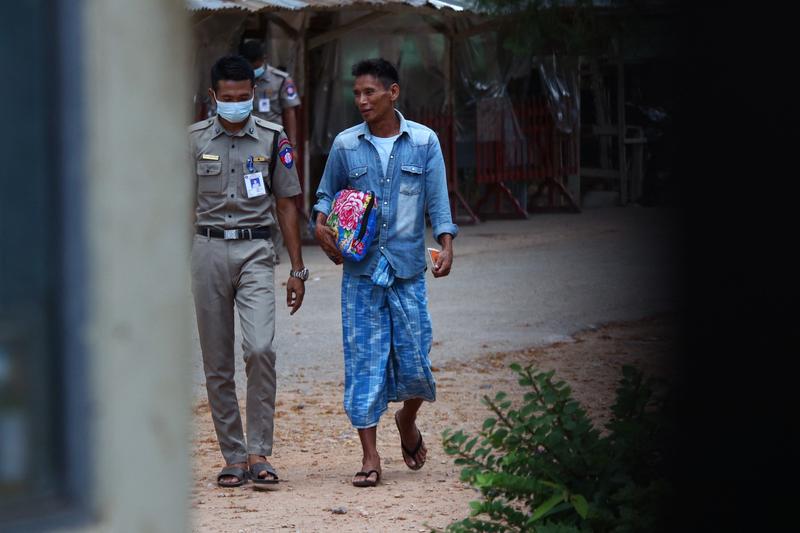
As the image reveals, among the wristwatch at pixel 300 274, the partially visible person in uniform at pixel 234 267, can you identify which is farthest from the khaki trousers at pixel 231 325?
the wristwatch at pixel 300 274

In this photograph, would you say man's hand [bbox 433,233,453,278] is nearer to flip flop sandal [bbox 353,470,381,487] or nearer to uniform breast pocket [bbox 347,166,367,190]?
uniform breast pocket [bbox 347,166,367,190]

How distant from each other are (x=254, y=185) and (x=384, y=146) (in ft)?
2.08

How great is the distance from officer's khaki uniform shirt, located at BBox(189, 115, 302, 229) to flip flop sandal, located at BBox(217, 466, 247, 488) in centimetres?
112

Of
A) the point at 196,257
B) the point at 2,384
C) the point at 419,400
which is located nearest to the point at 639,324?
the point at 419,400

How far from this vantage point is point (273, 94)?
493 inches

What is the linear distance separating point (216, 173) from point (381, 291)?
0.93 metres

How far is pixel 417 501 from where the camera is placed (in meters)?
5.51

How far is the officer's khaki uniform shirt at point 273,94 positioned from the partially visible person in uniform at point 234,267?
261 inches

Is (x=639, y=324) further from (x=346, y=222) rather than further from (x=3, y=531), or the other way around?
(x=3, y=531)

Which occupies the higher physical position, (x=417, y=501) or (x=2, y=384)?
(x=2, y=384)

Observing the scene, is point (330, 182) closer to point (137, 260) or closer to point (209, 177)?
point (209, 177)

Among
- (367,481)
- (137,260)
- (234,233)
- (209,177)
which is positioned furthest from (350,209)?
(137,260)

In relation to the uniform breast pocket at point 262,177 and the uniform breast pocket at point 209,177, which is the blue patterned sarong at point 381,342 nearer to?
the uniform breast pocket at point 262,177

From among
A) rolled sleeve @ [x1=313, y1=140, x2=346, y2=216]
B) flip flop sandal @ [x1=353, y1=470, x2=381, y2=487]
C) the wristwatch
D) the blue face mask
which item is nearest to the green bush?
flip flop sandal @ [x1=353, y1=470, x2=381, y2=487]
